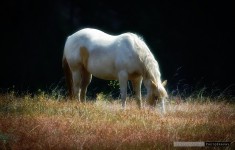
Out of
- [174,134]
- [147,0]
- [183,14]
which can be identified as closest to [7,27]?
[147,0]

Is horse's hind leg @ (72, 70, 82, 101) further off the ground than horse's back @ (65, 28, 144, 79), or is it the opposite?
horse's back @ (65, 28, 144, 79)

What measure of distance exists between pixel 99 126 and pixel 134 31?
1046 centimetres

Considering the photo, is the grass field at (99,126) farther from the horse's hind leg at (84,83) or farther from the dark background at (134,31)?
the dark background at (134,31)

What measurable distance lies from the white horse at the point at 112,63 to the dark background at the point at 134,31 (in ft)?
17.0

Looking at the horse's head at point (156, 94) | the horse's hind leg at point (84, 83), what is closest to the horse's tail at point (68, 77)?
the horse's hind leg at point (84, 83)

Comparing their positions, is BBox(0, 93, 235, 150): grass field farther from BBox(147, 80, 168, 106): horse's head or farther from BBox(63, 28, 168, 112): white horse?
BBox(63, 28, 168, 112): white horse

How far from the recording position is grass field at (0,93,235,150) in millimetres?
6535

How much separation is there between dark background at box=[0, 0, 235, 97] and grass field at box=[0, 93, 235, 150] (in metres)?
7.41

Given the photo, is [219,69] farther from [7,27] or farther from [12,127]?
[12,127]

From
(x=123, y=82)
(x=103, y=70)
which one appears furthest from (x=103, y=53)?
(x=123, y=82)

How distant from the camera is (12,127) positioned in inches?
289

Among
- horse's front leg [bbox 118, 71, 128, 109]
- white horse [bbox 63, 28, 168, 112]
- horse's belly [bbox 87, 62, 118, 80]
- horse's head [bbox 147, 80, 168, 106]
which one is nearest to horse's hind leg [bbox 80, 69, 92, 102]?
white horse [bbox 63, 28, 168, 112]

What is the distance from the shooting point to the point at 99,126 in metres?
7.63

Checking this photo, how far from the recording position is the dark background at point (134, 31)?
17.6 meters
